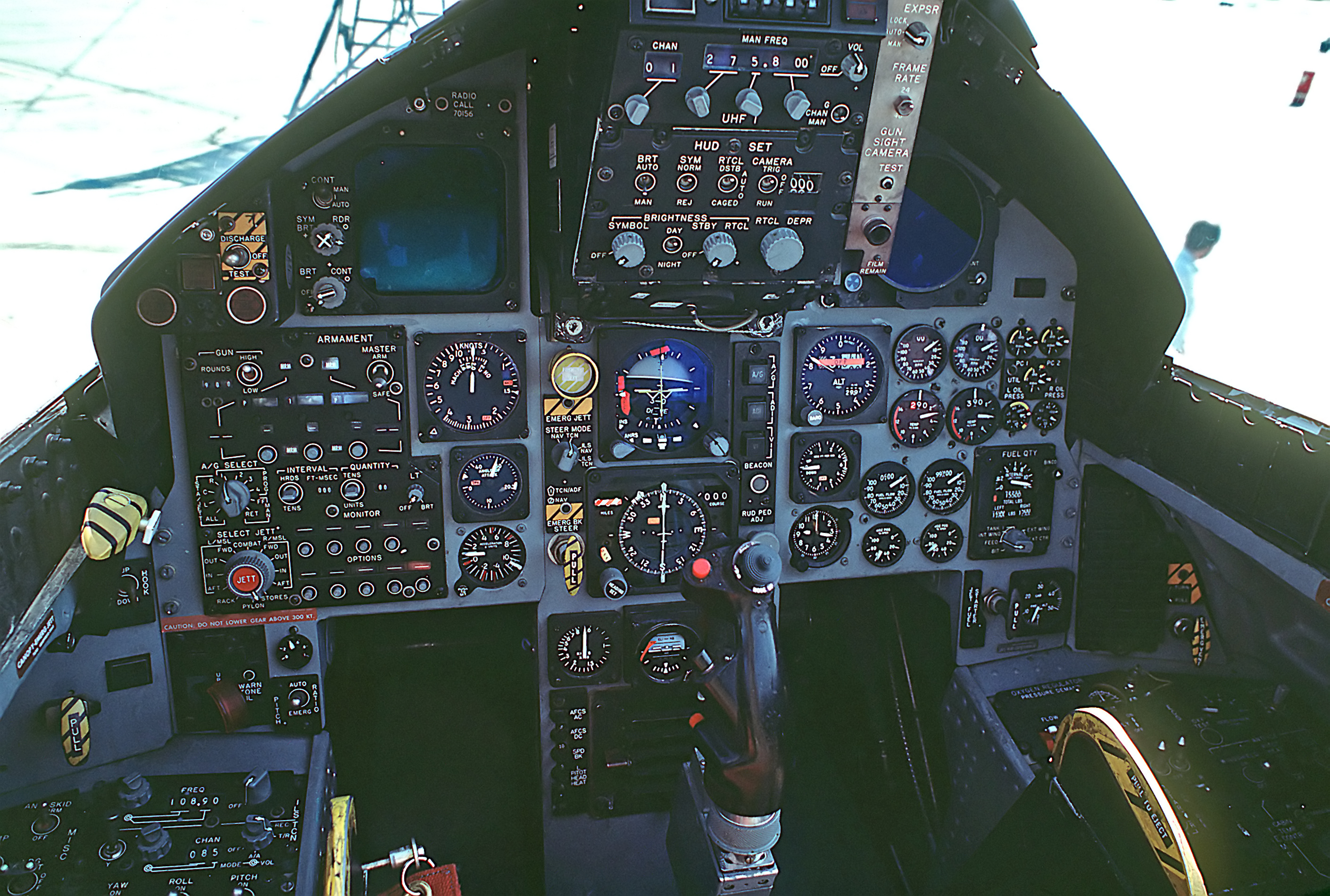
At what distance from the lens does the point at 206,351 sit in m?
2.78

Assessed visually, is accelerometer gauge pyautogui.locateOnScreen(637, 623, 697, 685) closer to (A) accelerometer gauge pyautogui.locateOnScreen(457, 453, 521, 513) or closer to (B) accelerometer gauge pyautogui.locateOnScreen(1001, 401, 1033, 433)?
(A) accelerometer gauge pyautogui.locateOnScreen(457, 453, 521, 513)

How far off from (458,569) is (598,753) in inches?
33.0

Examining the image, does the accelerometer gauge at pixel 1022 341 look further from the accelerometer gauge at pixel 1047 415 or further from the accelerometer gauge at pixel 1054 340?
Result: the accelerometer gauge at pixel 1047 415

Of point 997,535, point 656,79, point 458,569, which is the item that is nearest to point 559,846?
point 458,569

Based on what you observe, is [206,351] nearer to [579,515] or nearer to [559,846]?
[579,515]

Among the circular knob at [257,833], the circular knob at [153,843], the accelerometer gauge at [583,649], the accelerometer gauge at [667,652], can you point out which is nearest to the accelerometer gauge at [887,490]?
the accelerometer gauge at [667,652]

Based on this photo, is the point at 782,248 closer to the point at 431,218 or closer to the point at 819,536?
the point at 431,218

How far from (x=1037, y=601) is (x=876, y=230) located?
1560 mm

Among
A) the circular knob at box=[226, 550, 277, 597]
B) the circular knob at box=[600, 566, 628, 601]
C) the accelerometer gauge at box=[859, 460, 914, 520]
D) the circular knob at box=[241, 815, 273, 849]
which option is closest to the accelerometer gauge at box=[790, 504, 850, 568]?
the accelerometer gauge at box=[859, 460, 914, 520]

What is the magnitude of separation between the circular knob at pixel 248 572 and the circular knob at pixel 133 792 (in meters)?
0.58

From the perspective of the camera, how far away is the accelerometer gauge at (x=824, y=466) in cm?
326

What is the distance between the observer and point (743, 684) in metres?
2.50

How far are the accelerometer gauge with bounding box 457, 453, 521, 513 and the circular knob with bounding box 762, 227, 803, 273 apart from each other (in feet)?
3.46

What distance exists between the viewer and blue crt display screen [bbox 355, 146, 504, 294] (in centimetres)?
280
